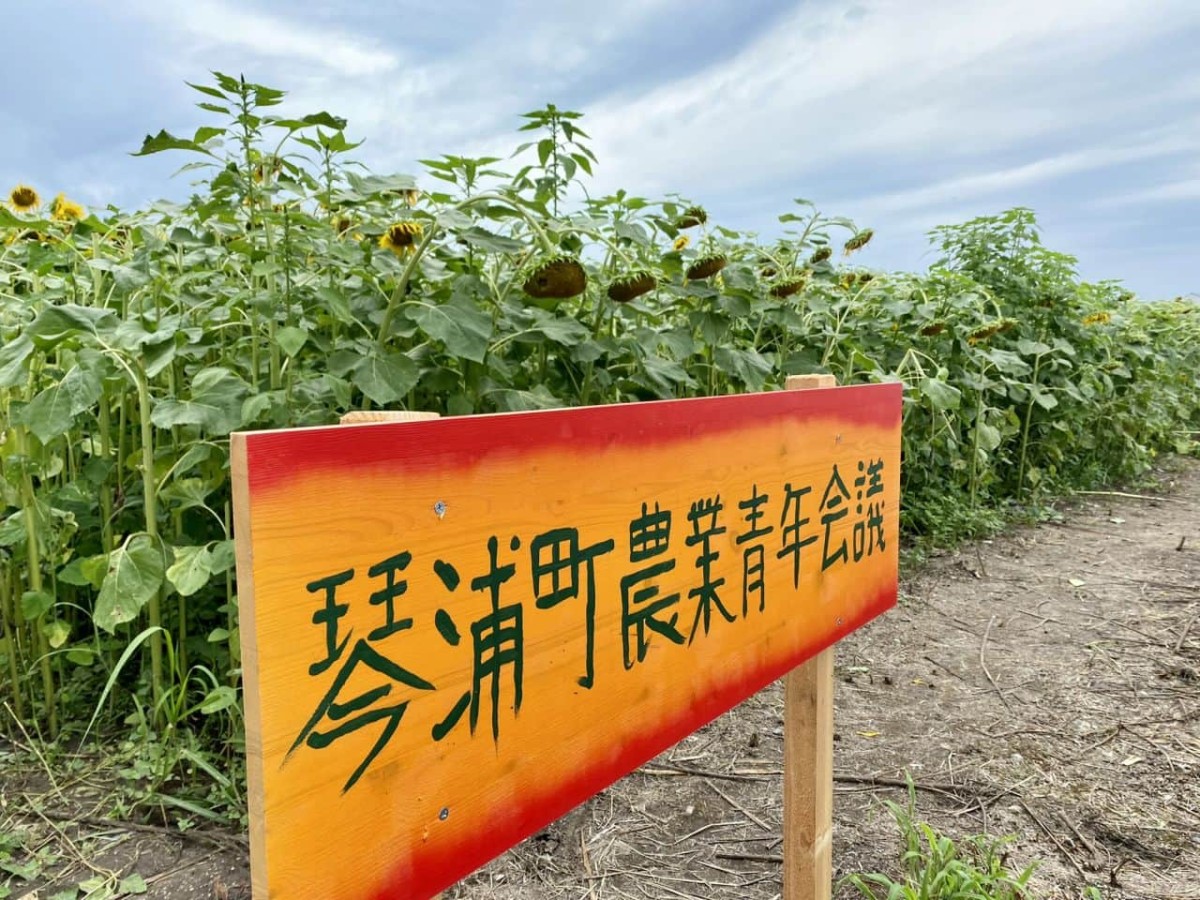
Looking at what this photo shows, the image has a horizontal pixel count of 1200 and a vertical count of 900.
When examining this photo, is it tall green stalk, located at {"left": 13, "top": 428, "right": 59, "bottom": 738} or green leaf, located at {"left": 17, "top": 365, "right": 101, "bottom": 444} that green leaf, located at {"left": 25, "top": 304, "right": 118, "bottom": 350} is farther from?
tall green stalk, located at {"left": 13, "top": 428, "right": 59, "bottom": 738}

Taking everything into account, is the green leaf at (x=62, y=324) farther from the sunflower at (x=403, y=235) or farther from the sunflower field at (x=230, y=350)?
the sunflower at (x=403, y=235)

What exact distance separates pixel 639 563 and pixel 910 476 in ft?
10.1

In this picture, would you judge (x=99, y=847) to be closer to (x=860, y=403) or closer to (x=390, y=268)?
(x=390, y=268)

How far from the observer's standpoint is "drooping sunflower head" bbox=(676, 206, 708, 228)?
73.8 inches

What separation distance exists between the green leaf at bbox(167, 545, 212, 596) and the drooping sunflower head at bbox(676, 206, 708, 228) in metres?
1.13

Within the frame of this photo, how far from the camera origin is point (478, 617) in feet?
2.64

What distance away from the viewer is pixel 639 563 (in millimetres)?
1016

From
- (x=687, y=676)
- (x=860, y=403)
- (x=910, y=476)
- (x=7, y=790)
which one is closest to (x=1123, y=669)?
(x=910, y=476)

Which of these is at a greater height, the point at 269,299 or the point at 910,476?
the point at 269,299

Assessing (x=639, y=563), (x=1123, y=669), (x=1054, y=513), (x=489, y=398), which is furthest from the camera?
(x=1054, y=513)

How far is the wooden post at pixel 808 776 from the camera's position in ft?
4.74

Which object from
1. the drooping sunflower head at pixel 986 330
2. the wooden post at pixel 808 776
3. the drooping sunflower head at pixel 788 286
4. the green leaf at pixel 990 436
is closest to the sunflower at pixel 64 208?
the drooping sunflower head at pixel 788 286

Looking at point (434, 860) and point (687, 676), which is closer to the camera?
point (434, 860)

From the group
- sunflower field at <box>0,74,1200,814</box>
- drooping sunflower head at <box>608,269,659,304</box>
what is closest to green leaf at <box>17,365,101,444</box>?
sunflower field at <box>0,74,1200,814</box>
